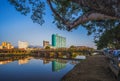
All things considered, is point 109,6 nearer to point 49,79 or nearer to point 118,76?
point 118,76

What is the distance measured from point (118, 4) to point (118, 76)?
1015 cm

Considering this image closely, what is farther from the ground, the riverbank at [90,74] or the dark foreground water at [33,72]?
the riverbank at [90,74]

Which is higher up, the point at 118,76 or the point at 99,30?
the point at 99,30

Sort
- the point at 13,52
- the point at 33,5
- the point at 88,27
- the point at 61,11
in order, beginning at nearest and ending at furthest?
the point at 33,5 < the point at 61,11 < the point at 88,27 < the point at 13,52

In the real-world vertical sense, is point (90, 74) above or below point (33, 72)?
above

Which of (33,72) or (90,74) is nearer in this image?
(90,74)

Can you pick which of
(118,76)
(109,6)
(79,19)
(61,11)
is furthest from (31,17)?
(118,76)

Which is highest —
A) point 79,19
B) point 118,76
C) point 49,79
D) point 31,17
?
point 31,17

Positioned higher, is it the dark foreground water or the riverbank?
the riverbank

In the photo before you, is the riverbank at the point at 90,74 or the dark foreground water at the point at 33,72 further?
the dark foreground water at the point at 33,72

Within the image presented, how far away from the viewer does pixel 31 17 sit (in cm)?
1078

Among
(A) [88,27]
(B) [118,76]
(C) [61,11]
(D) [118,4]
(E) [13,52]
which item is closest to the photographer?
(D) [118,4]

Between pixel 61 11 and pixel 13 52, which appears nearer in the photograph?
pixel 61 11

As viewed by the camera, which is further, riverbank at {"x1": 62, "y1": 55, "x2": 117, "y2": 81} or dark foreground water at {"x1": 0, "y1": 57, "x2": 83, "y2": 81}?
dark foreground water at {"x1": 0, "y1": 57, "x2": 83, "y2": 81}
